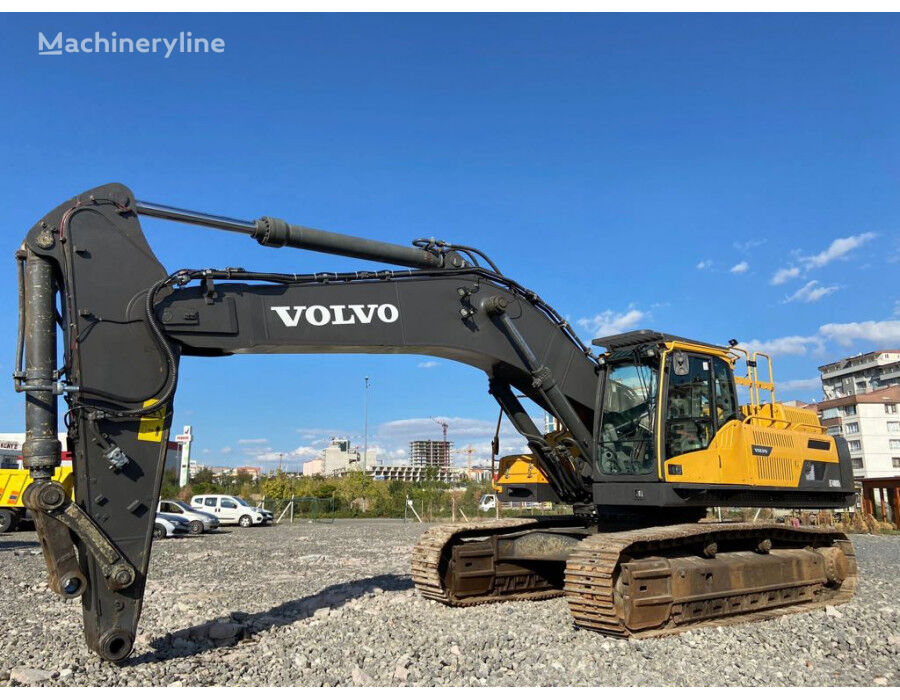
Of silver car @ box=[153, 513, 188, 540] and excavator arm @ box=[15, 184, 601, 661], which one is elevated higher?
excavator arm @ box=[15, 184, 601, 661]

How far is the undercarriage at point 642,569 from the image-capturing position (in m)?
7.77

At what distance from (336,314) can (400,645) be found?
11.4 ft

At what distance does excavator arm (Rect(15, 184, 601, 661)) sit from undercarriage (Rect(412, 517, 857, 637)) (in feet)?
9.65

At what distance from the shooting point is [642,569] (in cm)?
791

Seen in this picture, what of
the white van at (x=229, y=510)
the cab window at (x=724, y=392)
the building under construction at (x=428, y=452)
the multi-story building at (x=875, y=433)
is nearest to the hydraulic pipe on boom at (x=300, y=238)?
the cab window at (x=724, y=392)

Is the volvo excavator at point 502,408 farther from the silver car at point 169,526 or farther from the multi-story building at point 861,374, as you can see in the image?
the multi-story building at point 861,374

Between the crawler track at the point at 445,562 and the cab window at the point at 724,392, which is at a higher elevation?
the cab window at the point at 724,392

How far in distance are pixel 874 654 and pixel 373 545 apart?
15324 mm

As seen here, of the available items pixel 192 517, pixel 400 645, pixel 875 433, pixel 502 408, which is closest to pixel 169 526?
pixel 192 517

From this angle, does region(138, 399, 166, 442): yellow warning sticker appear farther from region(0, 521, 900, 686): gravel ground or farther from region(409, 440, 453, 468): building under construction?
region(409, 440, 453, 468): building under construction

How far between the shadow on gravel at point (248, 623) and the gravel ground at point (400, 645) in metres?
0.02

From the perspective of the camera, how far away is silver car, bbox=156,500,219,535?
88.5ft

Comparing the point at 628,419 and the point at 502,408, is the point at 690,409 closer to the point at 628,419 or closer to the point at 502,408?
the point at 628,419

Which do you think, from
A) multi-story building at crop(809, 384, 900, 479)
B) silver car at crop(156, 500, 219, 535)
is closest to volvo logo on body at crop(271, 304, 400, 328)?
silver car at crop(156, 500, 219, 535)
